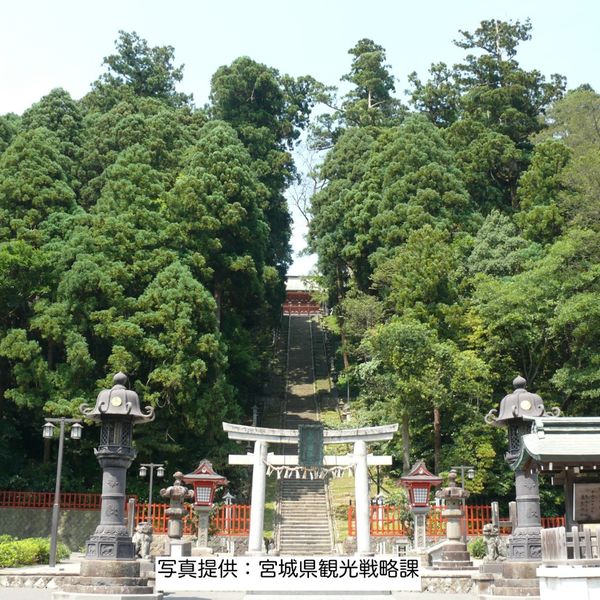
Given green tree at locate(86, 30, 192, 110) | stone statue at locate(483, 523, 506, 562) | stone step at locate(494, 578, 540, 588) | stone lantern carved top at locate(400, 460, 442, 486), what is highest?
green tree at locate(86, 30, 192, 110)

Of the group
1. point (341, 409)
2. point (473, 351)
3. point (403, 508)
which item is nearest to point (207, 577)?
point (403, 508)

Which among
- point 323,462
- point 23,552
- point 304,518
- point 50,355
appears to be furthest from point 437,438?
point 23,552

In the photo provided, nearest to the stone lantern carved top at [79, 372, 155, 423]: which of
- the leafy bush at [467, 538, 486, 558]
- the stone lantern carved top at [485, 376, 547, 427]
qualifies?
the stone lantern carved top at [485, 376, 547, 427]

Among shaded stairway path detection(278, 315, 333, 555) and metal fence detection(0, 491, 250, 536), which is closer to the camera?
metal fence detection(0, 491, 250, 536)

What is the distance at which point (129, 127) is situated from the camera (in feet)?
119

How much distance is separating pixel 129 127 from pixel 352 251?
39.9ft

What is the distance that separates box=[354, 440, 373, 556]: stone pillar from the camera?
20.7 meters

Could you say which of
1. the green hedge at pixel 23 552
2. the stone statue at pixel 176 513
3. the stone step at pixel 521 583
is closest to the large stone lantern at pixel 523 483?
the stone step at pixel 521 583

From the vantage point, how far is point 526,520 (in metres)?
14.6

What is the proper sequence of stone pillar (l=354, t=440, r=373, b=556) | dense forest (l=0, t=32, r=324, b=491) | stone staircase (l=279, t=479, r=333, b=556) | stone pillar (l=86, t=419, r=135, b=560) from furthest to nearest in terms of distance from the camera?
1. dense forest (l=0, t=32, r=324, b=491)
2. stone staircase (l=279, t=479, r=333, b=556)
3. stone pillar (l=354, t=440, r=373, b=556)
4. stone pillar (l=86, t=419, r=135, b=560)

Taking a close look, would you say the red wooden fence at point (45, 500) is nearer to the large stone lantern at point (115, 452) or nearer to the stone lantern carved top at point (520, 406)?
the large stone lantern at point (115, 452)

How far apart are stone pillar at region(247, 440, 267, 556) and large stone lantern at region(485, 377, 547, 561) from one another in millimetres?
8218
